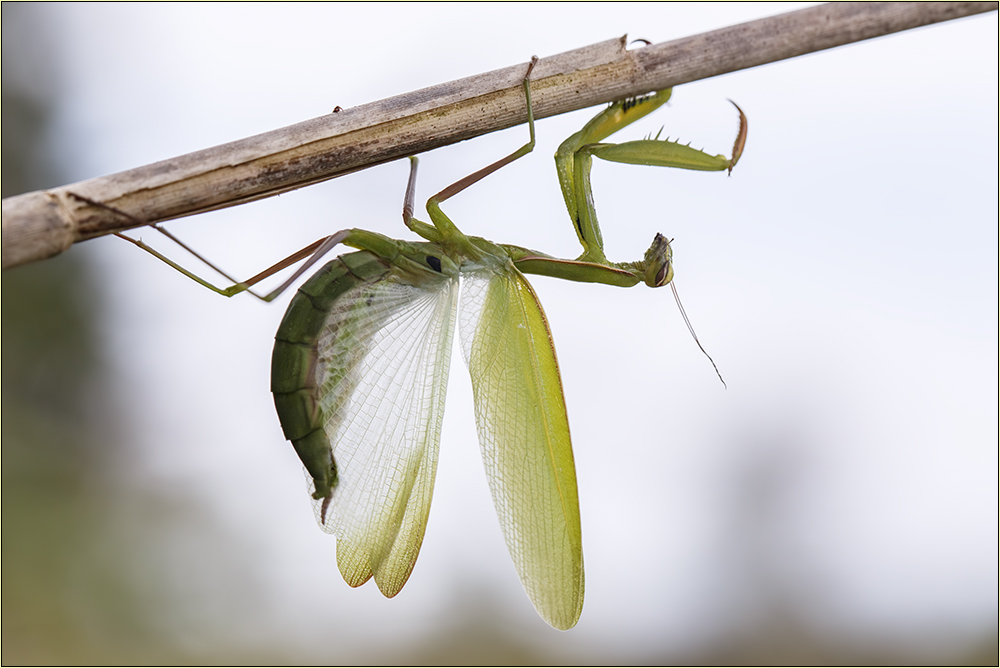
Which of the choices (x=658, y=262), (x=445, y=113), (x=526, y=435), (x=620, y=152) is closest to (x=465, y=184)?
(x=445, y=113)

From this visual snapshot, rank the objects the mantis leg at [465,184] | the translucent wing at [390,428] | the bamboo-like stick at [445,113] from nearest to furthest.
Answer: the bamboo-like stick at [445,113] < the mantis leg at [465,184] < the translucent wing at [390,428]

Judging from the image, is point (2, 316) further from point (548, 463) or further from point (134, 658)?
point (548, 463)

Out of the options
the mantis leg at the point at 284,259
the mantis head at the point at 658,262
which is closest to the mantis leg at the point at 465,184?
the mantis leg at the point at 284,259

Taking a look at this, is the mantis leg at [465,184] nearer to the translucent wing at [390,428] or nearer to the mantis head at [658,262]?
the translucent wing at [390,428]

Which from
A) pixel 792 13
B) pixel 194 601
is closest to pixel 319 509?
pixel 792 13

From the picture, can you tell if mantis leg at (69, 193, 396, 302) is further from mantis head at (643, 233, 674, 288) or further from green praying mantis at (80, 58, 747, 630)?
mantis head at (643, 233, 674, 288)

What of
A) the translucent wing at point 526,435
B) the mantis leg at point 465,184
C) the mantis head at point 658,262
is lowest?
the translucent wing at point 526,435
